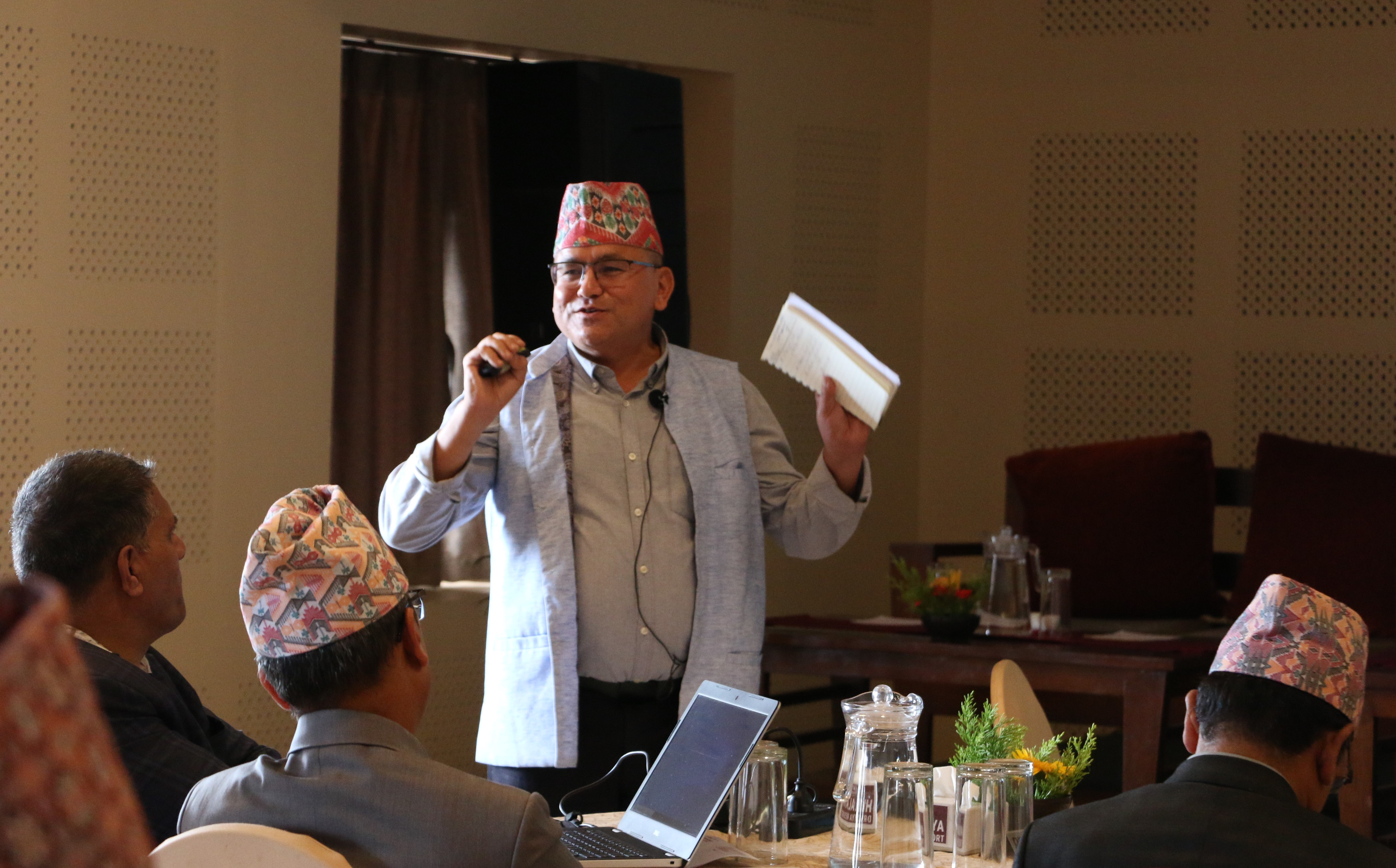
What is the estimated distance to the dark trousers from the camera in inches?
114

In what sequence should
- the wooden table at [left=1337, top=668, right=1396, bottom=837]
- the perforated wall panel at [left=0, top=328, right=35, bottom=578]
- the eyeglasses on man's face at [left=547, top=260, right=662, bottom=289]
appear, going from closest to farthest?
the eyeglasses on man's face at [left=547, top=260, right=662, bottom=289] → the wooden table at [left=1337, top=668, right=1396, bottom=837] → the perforated wall panel at [left=0, top=328, right=35, bottom=578]

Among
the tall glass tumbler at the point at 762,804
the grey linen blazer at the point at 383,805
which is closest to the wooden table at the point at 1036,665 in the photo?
the tall glass tumbler at the point at 762,804

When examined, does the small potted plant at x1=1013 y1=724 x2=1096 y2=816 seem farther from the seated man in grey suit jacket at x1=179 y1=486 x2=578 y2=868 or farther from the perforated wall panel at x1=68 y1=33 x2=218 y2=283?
the perforated wall panel at x1=68 y1=33 x2=218 y2=283

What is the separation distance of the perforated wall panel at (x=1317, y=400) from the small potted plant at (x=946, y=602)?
202 cm

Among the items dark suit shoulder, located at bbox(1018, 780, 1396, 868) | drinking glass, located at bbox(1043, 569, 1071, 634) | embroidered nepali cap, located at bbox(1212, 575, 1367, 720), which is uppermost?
embroidered nepali cap, located at bbox(1212, 575, 1367, 720)

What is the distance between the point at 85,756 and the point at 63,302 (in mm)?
3936

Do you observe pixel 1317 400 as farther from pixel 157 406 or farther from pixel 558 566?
pixel 157 406

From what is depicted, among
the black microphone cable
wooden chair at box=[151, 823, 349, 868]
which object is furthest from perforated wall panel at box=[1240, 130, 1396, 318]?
wooden chair at box=[151, 823, 349, 868]

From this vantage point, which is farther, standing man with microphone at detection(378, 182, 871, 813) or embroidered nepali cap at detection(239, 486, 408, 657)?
standing man with microphone at detection(378, 182, 871, 813)

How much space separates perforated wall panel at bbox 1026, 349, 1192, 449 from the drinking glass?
1698 mm

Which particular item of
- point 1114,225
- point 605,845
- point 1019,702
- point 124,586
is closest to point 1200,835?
point 605,845

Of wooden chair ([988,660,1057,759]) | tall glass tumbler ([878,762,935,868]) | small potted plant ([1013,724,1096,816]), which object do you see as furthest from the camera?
wooden chair ([988,660,1057,759])

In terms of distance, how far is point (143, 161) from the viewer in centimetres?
413

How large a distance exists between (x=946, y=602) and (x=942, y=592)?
1.2 inches
